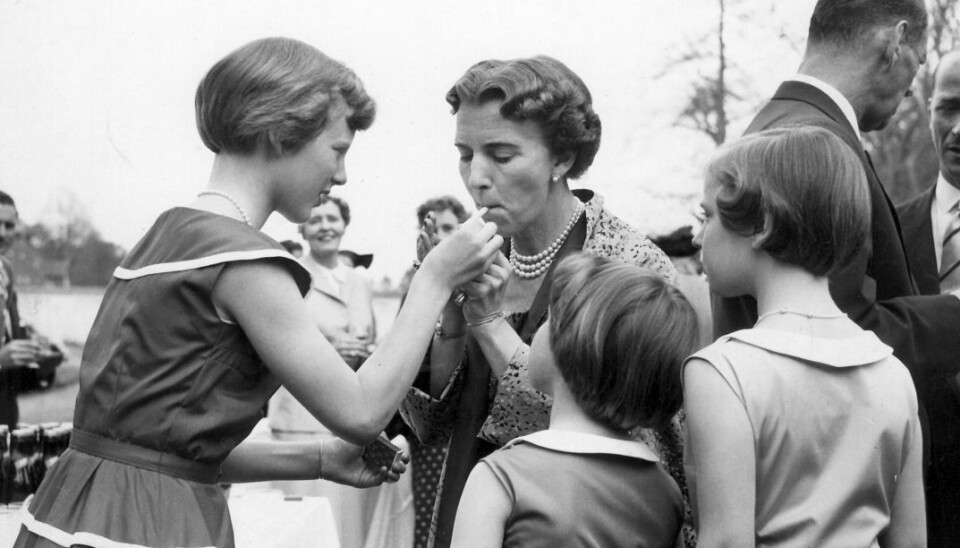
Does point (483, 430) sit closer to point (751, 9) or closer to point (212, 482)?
point (212, 482)

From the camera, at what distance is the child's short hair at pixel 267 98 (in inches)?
79.1

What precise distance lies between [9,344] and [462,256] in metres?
4.08

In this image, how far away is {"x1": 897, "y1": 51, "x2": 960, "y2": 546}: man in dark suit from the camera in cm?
250

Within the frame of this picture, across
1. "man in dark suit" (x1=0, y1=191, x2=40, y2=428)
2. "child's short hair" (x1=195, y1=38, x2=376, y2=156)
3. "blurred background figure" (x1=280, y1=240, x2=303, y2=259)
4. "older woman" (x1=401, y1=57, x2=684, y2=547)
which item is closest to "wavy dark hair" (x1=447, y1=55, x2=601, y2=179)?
"older woman" (x1=401, y1=57, x2=684, y2=547)

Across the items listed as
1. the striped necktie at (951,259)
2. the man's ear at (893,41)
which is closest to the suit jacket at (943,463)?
the striped necktie at (951,259)

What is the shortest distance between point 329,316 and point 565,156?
4.31 meters

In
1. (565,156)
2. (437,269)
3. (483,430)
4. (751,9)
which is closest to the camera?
(437,269)

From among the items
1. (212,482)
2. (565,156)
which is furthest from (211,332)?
(565,156)

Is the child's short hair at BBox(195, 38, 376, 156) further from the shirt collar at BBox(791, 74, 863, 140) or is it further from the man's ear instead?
the man's ear

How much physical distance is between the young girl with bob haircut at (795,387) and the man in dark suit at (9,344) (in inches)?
172

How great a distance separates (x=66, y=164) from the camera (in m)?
5.98

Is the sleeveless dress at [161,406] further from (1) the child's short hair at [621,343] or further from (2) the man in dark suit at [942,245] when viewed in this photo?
(2) the man in dark suit at [942,245]

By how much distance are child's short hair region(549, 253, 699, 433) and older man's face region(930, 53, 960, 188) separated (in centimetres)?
158

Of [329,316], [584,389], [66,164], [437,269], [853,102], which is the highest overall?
[853,102]
